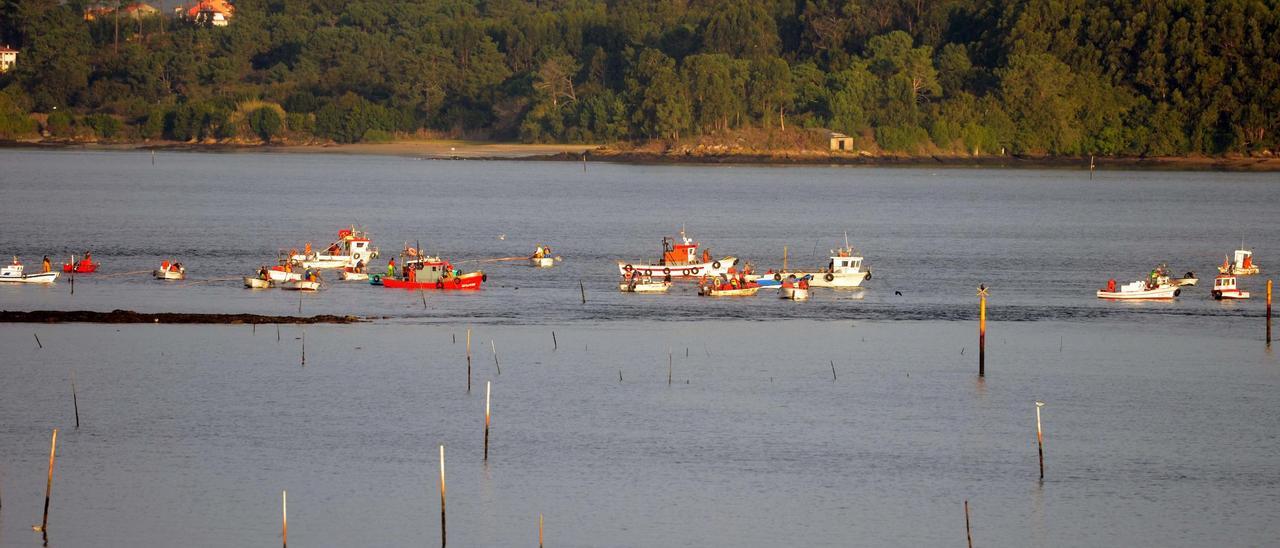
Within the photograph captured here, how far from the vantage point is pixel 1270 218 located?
14312 centimetres

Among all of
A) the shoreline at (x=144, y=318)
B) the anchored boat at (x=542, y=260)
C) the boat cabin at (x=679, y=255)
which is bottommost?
the shoreline at (x=144, y=318)

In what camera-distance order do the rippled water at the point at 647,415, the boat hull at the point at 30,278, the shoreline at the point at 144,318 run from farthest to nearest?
the boat hull at the point at 30,278 → the shoreline at the point at 144,318 → the rippled water at the point at 647,415

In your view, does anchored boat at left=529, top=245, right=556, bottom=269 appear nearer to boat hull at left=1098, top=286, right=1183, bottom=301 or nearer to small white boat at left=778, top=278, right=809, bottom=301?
small white boat at left=778, top=278, right=809, bottom=301

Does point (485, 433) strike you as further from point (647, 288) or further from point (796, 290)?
point (647, 288)

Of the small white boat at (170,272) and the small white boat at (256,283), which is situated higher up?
the small white boat at (170,272)

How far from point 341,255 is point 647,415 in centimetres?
4247

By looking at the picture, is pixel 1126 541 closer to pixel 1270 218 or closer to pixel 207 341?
pixel 207 341

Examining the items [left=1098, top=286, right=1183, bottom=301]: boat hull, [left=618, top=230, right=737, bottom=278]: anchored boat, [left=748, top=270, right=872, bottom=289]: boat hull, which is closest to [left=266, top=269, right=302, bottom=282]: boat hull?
[left=618, top=230, right=737, bottom=278]: anchored boat

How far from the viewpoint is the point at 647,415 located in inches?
1938

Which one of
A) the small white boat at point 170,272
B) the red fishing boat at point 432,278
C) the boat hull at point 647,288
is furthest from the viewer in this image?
the small white boat at point 170,272

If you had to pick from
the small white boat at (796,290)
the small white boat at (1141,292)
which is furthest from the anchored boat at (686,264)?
the small white boat at (1141,292)

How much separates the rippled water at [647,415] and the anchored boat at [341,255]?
3.24 metres

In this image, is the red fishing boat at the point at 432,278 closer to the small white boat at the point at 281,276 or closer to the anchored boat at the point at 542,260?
the small white boat at the point at 281,276

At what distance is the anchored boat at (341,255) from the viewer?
85312 millimetres
